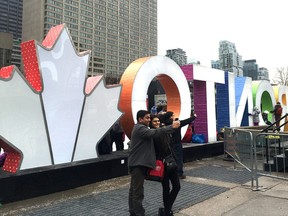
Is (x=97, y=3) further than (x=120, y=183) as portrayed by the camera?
Yes

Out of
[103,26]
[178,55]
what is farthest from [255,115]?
[103,26]

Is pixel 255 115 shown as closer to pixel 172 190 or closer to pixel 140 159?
pixel 172 190

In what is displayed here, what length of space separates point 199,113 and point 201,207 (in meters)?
6.75

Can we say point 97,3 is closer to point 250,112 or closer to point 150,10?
point 150,10

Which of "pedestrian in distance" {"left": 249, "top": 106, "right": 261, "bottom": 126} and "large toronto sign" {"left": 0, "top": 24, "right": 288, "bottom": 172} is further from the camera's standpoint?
"pedestrian in distance" {"left": 249, "top": 106, "right": 261, "bottom": 126}

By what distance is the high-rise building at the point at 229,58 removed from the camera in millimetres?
63062

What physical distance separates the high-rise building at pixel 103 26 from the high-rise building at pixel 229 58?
152 ft

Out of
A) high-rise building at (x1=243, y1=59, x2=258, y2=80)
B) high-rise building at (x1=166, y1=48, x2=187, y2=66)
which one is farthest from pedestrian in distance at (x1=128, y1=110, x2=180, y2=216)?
high-rise building at (x1=243, y1=59, x2=258, y2=80)

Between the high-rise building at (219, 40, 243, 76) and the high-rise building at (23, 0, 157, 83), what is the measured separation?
4631 cm

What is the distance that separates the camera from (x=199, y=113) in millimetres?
11922

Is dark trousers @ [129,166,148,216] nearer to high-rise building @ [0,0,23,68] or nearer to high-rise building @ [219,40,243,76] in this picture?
high-rise building @ [219,40,243,76]

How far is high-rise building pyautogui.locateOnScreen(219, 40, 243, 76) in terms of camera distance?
6306 centimetres

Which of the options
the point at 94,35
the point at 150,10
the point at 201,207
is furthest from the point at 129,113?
the point at 150,10

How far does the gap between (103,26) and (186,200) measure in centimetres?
13159
